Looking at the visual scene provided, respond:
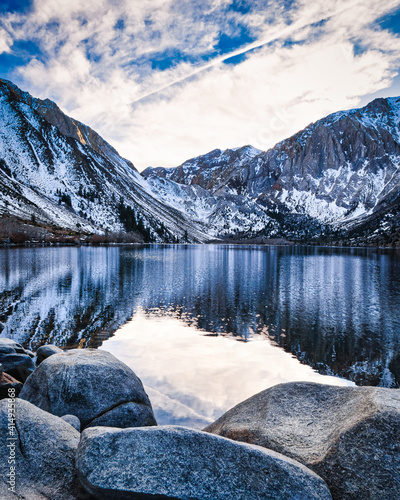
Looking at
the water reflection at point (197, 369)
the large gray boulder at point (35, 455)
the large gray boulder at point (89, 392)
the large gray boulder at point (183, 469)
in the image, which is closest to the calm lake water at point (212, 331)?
the water reflection at point (197, 369)

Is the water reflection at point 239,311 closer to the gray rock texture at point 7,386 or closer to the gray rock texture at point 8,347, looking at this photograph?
the gray rock texture at point 8,347

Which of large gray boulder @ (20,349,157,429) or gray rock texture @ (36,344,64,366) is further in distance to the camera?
gray rock texture @ (36,344,64,366)

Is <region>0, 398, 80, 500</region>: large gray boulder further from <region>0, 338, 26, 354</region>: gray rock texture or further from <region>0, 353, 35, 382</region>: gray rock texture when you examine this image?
<region>0, 338, 26, 354</region>: gray rock texture

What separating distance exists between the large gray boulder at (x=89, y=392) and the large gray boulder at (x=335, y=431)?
299 centimetres

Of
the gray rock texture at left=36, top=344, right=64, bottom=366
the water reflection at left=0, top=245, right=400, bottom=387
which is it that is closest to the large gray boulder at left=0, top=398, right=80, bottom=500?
the gray rock texture at left=36, top=344, right=64, bottom=366

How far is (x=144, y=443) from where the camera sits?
5.97m

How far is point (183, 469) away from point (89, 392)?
19.2 feet

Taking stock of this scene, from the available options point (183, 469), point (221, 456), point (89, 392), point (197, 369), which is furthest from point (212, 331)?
point (183, 469)

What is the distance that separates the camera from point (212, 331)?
26.4 m

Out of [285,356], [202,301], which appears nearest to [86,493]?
[285,356]

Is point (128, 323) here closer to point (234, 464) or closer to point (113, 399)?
point (113, 399)

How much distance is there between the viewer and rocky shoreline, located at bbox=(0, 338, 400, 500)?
5.50 meters

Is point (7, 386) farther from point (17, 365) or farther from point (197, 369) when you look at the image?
point (197, 369)

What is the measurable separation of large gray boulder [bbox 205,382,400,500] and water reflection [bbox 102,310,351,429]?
14.3ft
